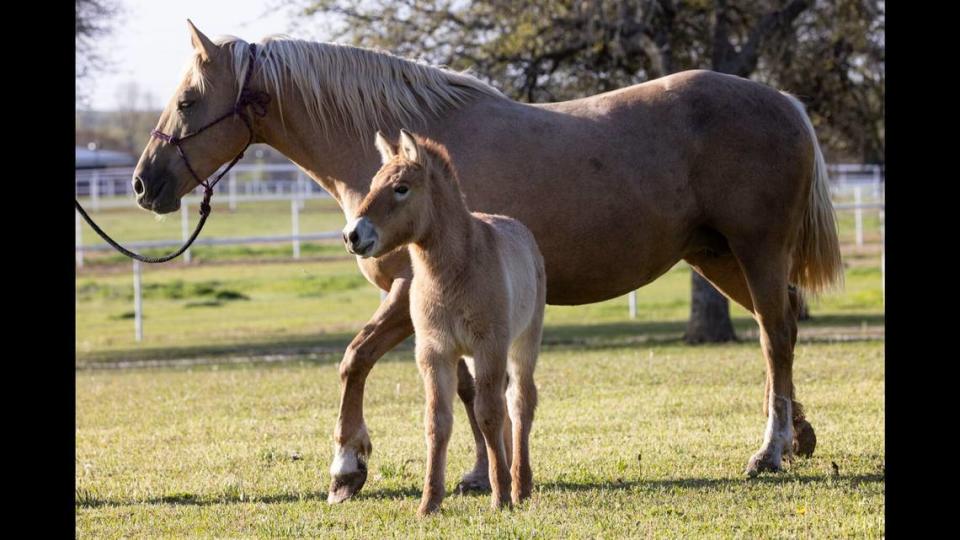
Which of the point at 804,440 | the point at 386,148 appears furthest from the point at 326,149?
the point at 804,440

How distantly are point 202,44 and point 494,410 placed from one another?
281 cm

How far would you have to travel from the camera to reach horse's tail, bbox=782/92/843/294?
7.88m

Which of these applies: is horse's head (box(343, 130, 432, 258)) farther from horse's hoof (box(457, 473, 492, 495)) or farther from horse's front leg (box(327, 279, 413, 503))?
horse's hoof (box(457, 473, 492, 495))

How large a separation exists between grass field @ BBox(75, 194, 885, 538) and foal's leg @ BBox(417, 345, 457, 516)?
127 mm

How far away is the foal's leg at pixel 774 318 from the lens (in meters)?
7.37

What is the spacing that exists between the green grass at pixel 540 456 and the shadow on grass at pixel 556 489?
0.02 meters

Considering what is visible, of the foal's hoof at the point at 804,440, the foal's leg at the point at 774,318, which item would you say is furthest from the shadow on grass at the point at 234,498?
the foal's hoof at the point at 804,440

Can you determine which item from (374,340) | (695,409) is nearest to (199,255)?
(695,409)

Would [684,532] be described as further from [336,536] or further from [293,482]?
[293,482]

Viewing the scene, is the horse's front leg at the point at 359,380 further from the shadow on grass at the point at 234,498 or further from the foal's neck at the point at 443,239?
the foal's neck at the point at 443,239

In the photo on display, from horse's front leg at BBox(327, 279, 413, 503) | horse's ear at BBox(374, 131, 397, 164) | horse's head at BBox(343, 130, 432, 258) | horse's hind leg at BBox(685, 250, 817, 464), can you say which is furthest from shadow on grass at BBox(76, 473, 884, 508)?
horse's ear at BBox(374, 131, 397, 164)

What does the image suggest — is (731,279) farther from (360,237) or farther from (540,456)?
(360,237)

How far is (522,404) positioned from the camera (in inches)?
240

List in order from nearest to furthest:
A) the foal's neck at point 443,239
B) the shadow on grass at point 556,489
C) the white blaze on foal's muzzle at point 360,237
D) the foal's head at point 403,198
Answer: the white blaze on foal's muzzle at point 360,237
the foal's head at point 403,198
the foal's neck at point 443,239
the shadow on grass at point 556,489
